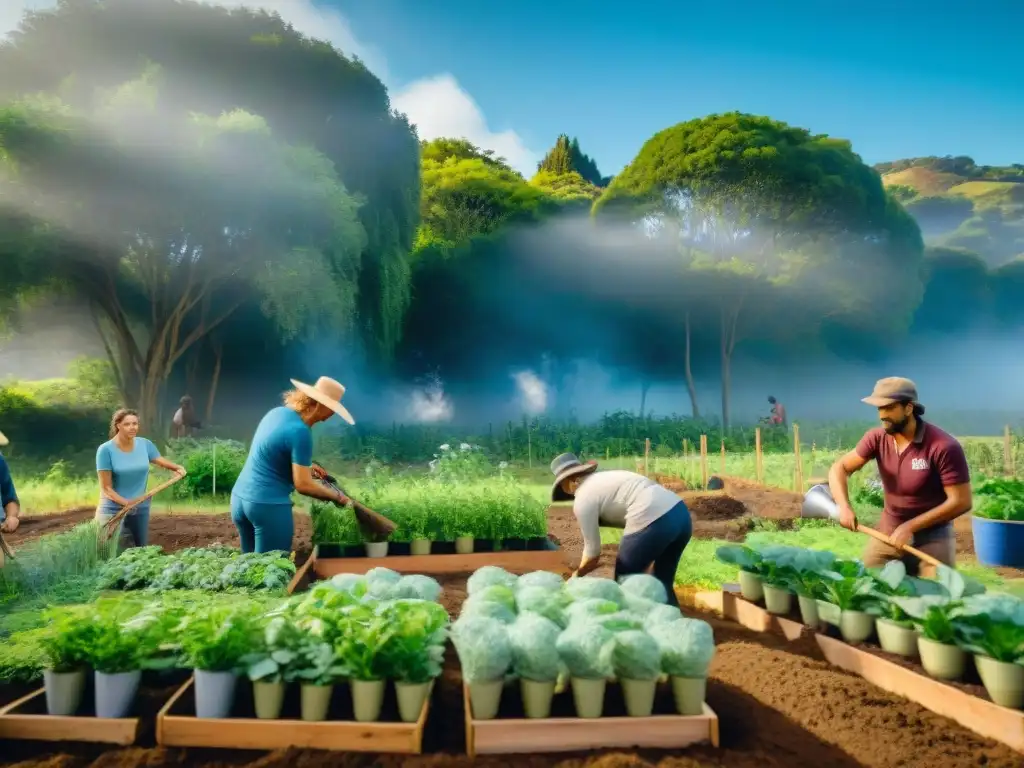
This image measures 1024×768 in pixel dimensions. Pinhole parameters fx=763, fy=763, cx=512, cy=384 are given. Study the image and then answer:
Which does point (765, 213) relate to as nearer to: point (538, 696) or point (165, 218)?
point (165, 218)

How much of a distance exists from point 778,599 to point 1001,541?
3447 mm

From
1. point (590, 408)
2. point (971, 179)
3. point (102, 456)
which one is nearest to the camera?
point (102, 456)

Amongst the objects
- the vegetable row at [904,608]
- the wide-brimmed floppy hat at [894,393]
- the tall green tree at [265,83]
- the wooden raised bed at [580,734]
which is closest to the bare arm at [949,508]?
the vegetable row at [904,608]

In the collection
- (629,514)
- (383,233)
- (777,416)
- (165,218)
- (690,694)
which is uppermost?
(383,233)

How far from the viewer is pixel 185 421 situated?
14.0m

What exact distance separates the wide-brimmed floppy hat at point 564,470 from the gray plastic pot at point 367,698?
150 cm

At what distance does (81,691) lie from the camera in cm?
267

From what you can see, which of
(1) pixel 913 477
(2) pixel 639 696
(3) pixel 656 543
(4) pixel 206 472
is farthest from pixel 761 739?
(4) pixel 206 472

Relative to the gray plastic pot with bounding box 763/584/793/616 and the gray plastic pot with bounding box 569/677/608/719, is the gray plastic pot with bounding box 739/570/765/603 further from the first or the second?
the gray plastic pot with bounding box 569/677/608/719

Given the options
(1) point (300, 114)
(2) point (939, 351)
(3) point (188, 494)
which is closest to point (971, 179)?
(2) point (939, 351)

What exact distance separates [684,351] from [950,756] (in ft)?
59.7

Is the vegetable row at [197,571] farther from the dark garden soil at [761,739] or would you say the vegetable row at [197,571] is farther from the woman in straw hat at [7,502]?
the dark garden soil at [761,739]

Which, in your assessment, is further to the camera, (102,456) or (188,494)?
(188,494)

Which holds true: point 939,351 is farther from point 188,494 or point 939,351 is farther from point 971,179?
point 188,494
